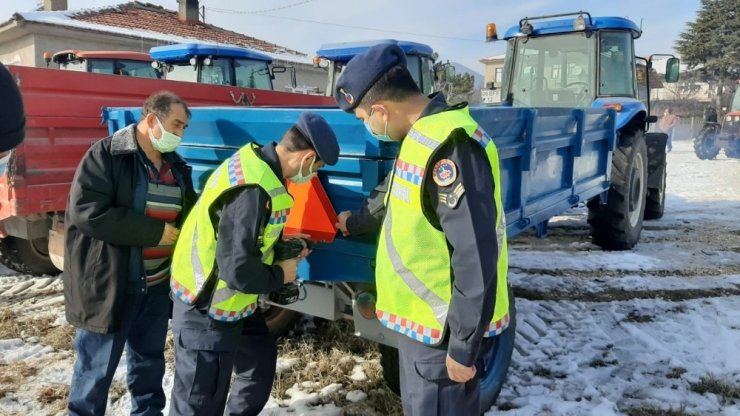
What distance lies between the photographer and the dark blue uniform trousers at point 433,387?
1686mm

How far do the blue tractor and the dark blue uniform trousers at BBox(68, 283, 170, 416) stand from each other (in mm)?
3786

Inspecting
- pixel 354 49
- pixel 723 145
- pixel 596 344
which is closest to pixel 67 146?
pixel 596 344

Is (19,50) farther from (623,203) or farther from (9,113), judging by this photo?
(9,113)

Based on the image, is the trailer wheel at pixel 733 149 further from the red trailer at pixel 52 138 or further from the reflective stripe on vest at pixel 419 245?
the reflective stripe on vest at pixel 419 245

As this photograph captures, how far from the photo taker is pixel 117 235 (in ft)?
7.45

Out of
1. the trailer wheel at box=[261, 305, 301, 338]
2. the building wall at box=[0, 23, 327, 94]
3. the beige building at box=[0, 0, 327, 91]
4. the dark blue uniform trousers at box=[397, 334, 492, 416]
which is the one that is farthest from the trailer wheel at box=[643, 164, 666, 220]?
the building wall at box=[0, 23, 327, 94]

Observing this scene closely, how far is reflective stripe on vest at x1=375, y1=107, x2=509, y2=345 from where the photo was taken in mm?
1604

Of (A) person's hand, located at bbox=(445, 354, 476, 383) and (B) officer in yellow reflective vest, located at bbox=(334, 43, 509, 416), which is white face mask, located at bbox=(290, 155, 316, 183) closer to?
(B) officer in yellow reflective vest, located at bbox=(334, 43, 509, 416)

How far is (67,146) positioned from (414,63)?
438cm

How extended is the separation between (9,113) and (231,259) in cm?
78

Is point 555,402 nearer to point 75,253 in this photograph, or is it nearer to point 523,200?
point 523,200

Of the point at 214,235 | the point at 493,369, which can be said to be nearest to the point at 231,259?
the point at 214,235

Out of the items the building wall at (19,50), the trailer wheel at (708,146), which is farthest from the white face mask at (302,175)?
the trailer wheel at (708,146)

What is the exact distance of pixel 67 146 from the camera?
3824 mm
